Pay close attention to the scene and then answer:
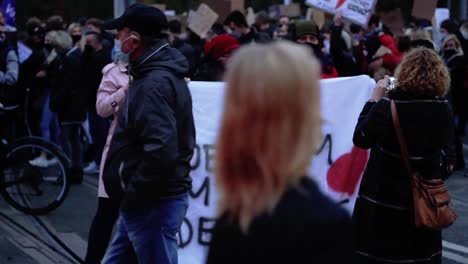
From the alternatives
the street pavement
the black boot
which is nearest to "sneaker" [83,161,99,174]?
the black boot

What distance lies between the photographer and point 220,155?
2.22 m

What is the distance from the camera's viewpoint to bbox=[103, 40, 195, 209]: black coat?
13.7 ft

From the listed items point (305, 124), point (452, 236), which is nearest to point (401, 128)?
point (305, 124)

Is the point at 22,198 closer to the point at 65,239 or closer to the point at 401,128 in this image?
the point at 65,239

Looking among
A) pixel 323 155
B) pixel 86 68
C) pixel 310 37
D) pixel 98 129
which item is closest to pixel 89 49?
pixel 86 68

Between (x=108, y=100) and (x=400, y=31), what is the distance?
876 cm

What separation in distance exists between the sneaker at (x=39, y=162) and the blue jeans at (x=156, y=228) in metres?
4.06

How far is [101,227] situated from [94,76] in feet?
17.2

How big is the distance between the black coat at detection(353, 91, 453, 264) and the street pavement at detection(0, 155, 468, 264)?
2360 mm

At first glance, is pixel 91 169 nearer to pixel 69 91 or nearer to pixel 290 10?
pixel 69 91

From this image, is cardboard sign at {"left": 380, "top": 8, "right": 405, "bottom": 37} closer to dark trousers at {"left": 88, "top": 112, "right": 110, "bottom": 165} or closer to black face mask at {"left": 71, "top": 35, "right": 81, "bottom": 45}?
black face mask at {"left": 71, "top": 35, "right": 81, "bottom": 45}

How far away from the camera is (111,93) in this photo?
5.16 m

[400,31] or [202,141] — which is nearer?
[202,141]

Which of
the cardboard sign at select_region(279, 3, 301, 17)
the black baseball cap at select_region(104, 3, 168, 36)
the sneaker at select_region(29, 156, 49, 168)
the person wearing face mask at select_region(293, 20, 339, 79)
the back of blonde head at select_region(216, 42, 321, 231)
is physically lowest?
the cardboard sign at select_region(279, 3, 301, 17)
